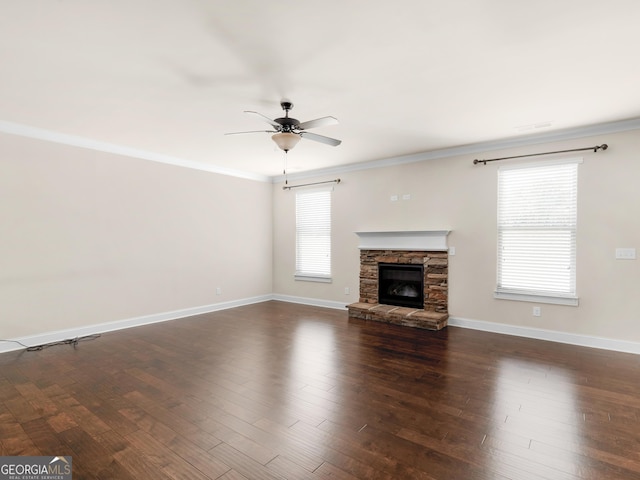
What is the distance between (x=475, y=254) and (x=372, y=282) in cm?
181

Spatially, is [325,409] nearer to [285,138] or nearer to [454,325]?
[285,138]

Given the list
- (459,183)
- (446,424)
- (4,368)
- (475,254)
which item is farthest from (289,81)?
(4,368)

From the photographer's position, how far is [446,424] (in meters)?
2.38

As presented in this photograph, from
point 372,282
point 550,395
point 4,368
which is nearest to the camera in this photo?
point 550,395

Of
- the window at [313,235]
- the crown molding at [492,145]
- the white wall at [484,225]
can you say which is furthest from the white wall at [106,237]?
the crown molding at [492,145]

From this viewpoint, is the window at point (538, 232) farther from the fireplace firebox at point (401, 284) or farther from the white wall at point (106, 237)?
the white wall at point (106, 237)

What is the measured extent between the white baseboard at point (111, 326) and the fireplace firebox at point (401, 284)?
9.48ft

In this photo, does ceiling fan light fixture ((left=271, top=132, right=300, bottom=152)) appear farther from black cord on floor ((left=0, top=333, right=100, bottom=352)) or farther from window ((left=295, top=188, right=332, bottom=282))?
black cord on floor ((left=0, top=333, right=100, bottom=352))

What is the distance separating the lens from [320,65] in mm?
2676

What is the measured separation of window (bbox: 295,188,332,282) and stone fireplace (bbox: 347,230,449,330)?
35.4 inches

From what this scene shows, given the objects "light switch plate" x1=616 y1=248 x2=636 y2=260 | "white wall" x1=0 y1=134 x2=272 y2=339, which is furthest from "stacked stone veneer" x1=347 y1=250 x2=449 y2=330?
"white wall" x1=0 y1=134 x2=272 y2=339

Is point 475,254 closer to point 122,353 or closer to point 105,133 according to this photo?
point 122,353

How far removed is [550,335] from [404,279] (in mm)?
2195

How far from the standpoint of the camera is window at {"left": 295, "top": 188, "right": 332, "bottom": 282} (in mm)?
6734
